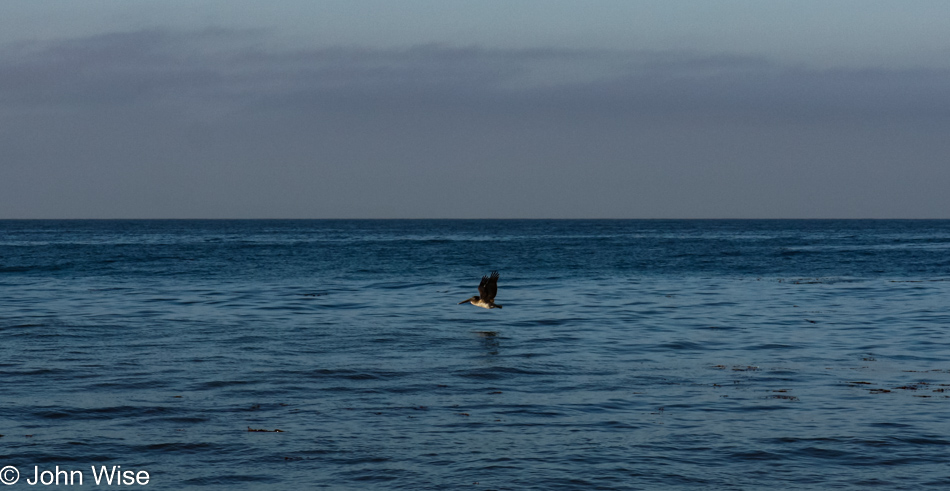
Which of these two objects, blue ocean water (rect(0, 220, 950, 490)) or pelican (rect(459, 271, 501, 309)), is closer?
blue ocean water (rect(0, 220, 950, 490))

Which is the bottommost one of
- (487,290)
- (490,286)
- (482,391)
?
(482,391)

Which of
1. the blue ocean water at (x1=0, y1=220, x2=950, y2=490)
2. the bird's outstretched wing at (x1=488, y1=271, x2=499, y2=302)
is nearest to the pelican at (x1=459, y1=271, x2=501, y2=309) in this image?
the bird's outstretched wing at (x1=488, y1=271, x2=499, y2=302)

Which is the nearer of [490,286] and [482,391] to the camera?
[482,391]

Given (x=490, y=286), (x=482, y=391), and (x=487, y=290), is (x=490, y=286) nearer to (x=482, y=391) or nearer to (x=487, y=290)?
(x=487, y=290)

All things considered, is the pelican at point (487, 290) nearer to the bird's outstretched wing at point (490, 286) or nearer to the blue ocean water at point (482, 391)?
the bird's outstretched wing at point (490, 286)

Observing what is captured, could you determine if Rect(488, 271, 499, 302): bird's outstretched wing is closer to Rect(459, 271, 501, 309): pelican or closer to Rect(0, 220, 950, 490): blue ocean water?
Rect(459, 271, 501, 309): pelican

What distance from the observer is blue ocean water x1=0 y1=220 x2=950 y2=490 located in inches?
420

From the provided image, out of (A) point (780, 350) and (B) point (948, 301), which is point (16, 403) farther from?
(B) point (948, 301)

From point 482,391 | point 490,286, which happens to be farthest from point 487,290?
point 482,391

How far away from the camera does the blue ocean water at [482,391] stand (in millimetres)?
10672

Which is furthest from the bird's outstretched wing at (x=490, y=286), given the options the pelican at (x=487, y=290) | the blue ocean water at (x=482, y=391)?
the blue ocean water at (x=482, y=391)

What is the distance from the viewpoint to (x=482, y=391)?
14891mm

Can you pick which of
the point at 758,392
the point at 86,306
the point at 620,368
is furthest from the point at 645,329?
the point at 86,306

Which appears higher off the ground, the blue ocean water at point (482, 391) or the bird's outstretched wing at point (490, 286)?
the bird's outstretched wing at point (490, 286)
